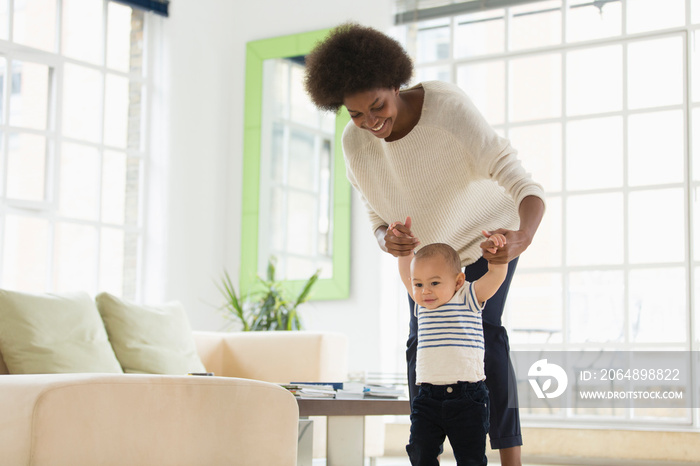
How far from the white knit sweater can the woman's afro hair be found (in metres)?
0.11

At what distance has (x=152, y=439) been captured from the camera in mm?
1965

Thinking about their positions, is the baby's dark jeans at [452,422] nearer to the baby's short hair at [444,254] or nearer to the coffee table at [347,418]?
the baby's short hair at [444,254]

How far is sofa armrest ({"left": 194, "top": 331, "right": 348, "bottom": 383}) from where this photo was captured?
3.68 meters

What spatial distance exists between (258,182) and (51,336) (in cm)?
239

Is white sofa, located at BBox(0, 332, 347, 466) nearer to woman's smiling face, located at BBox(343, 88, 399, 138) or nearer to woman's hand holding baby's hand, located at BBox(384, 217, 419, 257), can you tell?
woman's hand holding baby's hand, located at BBox(384, 217, 419, 257)

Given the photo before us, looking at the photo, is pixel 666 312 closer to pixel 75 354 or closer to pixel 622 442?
pixel 622 442

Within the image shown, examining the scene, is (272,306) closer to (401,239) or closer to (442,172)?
(442,172)

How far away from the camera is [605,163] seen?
14.8 feet

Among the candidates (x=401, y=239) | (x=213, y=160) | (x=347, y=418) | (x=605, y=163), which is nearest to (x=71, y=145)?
(x=213, y=160)

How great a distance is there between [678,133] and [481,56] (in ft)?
3.88

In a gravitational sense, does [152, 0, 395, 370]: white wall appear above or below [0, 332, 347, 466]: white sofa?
above

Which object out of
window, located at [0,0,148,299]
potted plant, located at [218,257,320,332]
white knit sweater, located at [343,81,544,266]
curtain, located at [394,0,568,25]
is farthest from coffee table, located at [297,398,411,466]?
curtain, located at [394,0,568,25]

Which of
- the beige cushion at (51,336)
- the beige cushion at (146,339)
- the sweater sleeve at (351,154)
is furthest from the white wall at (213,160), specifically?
the sweater sleeve at (351,154)

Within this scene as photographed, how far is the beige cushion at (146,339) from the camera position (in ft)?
11.5
